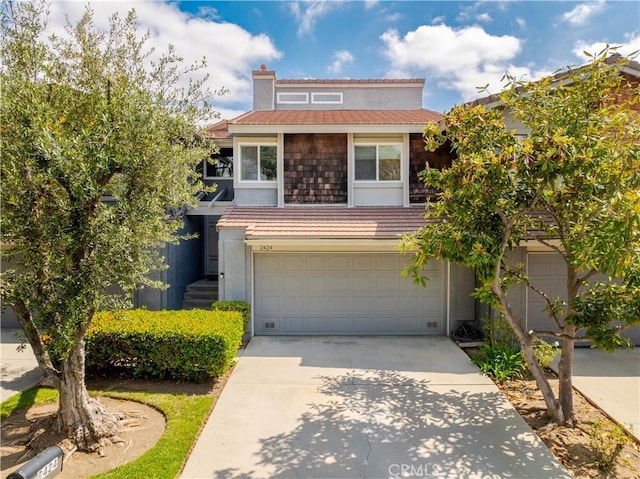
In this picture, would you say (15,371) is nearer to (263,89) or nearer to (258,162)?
(258,162)

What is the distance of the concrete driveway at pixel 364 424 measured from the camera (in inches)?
187

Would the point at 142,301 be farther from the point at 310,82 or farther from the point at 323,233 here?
the point at 310,82

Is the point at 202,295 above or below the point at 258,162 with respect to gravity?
below

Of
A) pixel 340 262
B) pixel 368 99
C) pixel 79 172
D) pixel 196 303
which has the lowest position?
pixel 196 303

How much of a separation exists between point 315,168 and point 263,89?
21.9 feet

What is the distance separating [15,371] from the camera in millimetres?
7688

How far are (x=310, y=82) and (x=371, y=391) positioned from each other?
14850 millimetres

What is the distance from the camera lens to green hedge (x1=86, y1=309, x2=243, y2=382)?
6828 mm

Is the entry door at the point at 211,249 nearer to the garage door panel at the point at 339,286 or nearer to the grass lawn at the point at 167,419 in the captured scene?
the garage door panel at the point at 339,286

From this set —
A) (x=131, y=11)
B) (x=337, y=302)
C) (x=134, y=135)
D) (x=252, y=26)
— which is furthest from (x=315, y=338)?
(x=252, y=26)
